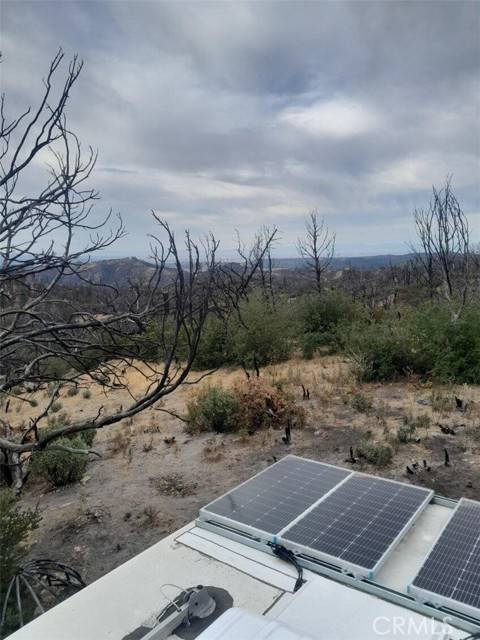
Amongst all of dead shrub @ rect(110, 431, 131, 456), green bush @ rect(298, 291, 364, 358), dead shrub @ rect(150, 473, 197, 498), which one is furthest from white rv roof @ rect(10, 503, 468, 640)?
green bush @ rect(298, 291, 364, 358)

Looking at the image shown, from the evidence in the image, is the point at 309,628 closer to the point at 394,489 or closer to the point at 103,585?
the point at 103,585

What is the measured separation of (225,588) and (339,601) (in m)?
0.75

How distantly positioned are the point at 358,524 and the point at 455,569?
87 cm

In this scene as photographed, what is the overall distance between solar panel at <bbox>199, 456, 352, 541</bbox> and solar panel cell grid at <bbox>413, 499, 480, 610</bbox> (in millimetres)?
1120

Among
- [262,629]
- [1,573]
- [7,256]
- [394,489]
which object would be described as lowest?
[1,573]

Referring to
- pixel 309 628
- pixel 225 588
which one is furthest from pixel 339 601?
pixel 225 588

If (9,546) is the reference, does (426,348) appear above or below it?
above

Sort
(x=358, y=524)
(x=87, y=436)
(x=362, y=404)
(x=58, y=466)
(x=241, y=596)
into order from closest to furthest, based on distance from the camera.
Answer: (x=241, y=596) → (x=358, y=524) → (x=58, y=466) → (x=87, y=436) → (x=362, y=404)

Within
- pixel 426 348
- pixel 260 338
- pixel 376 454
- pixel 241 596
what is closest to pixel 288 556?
pixel 241 596

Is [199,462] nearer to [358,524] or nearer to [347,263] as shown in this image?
[358,524]

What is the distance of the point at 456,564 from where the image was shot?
10.1 ft

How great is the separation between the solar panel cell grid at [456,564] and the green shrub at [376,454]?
4089 mm

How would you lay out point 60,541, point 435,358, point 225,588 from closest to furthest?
point 225,588
point 60,541
point 435,358

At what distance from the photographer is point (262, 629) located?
6.93ft
